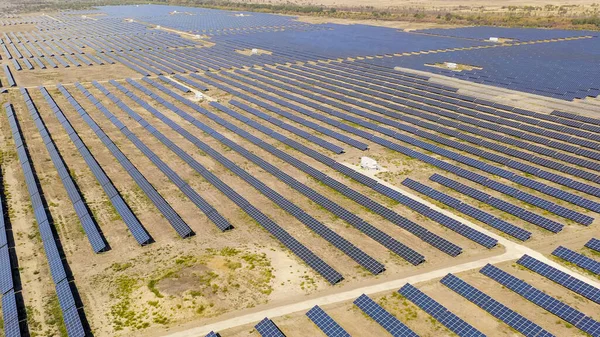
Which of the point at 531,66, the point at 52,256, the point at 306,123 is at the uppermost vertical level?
the point at 531,66

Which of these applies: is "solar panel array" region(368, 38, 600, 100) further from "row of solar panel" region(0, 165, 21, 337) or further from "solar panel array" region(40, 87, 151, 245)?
"row of solar panel" region(0, 165, 21, 337)

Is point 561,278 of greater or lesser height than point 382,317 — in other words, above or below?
above

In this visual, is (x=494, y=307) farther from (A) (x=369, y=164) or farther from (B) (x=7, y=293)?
(B) (x=7, y=293)

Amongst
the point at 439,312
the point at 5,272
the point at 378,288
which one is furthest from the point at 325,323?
the point at 5,272

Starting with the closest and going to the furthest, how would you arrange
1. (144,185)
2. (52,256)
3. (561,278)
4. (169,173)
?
(561,278)
(52,256)
(144,185)
(169,173)

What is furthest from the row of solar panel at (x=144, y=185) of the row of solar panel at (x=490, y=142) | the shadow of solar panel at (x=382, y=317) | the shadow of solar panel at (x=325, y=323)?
the row of solar panel at (x=490, y=142)

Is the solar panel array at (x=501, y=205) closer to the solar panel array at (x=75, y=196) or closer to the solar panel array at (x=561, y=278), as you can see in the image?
the solar panel array at (x=561, y=278)

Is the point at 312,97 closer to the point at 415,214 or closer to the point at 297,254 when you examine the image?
the point at 415,214
